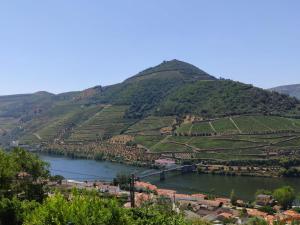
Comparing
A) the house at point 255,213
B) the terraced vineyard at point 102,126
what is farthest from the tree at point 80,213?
the terraced vineyard at point 102,126

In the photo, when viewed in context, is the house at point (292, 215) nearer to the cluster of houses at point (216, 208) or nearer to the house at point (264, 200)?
the cluster of houses at point (216, 208)

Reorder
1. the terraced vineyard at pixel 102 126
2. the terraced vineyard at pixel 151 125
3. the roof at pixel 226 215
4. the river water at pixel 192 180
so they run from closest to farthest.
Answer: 1. the roof at pixel 226 215
2. the river water at pixel 192 180
3. the terraced vineyard at pixel 151 125
4. the terraced vineyard at pixel 102 126

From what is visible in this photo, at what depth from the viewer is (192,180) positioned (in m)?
73.0

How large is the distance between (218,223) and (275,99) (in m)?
84.2

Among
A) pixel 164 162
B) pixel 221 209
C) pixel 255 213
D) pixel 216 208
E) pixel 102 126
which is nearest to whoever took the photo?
pixel 255 213

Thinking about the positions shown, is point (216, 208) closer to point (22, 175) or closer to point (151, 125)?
point (22, 175)

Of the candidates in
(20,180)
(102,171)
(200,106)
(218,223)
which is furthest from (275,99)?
(20,180)

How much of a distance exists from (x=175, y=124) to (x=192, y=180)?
41354 mm

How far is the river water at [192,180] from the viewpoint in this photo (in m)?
64.0

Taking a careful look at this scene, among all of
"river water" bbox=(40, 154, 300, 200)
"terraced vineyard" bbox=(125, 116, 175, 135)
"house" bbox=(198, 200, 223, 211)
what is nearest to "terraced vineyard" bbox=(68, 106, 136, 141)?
"terraced vineyard" bbox=(125, 116, 175, 135)

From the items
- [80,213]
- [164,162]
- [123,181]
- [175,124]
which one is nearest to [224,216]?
[123,181]

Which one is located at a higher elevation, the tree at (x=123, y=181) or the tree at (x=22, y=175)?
the tree at (x=22, y=175)

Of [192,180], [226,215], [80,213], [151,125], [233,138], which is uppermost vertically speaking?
[151,125]

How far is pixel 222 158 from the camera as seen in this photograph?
83625mm
